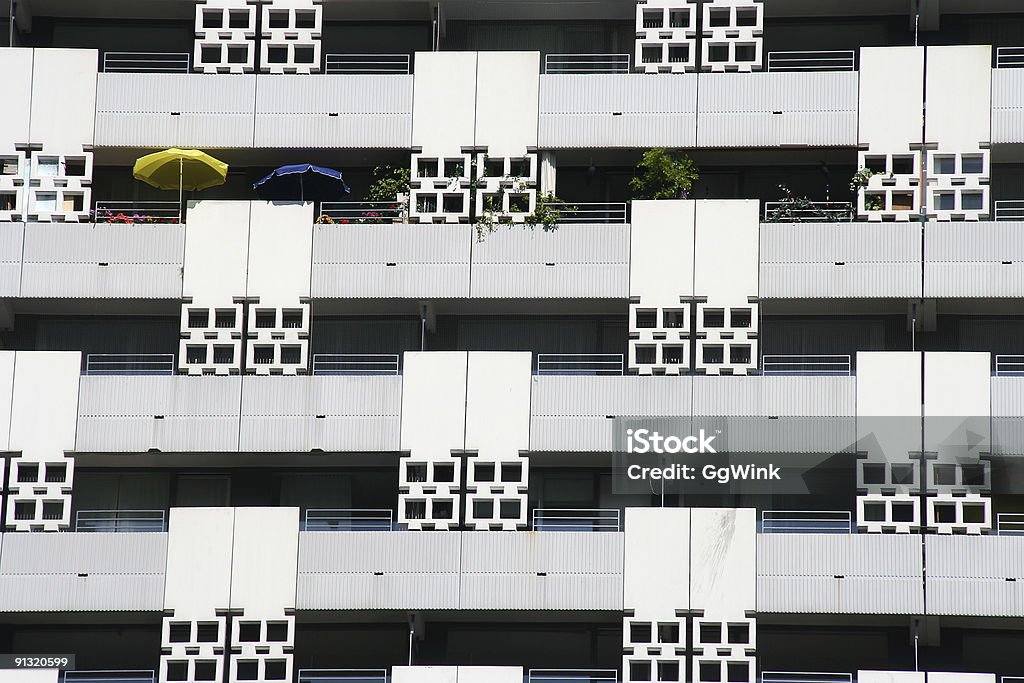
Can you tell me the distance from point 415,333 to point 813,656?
11.7m

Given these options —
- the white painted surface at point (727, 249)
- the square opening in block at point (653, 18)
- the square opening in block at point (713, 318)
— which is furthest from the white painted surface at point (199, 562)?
the square opening in block at point (653, 18)

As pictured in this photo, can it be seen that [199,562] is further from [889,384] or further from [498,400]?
[889,384]

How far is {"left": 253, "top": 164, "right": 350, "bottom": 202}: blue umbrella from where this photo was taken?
147 feet

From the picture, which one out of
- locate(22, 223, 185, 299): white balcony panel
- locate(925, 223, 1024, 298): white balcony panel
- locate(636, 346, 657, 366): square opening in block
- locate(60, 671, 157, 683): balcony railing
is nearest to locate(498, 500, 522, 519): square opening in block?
locate(636, 346, 657, 366): square opening in block

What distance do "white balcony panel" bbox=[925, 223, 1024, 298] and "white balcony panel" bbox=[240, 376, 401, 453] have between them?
39.9ft

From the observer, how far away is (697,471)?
4428 cm

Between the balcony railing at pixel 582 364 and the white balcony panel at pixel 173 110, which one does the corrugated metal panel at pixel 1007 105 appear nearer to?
the balcony railing at pixel 582 364

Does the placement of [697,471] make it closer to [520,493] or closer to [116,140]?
[520,493]

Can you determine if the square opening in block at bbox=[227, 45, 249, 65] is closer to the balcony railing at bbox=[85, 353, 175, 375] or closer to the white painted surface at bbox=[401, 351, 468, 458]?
the balcony railing at bbox=[85, 353, 175, 375]

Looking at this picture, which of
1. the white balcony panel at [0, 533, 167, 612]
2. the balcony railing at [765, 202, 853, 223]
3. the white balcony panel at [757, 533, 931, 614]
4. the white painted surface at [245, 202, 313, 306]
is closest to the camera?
the white balcony panel at [757, 533, 931, 614]

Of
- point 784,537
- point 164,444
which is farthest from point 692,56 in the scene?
point 164,444

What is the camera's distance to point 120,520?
151 ft

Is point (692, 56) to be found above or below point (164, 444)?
above

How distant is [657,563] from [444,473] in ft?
16.8
